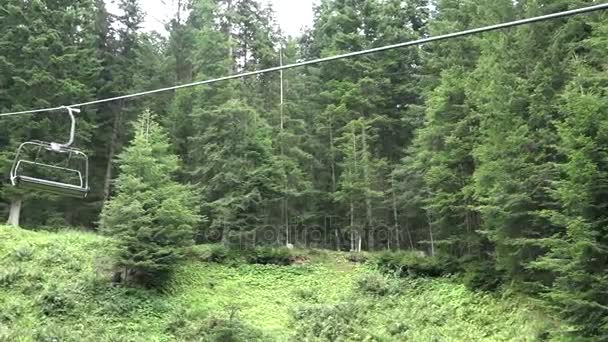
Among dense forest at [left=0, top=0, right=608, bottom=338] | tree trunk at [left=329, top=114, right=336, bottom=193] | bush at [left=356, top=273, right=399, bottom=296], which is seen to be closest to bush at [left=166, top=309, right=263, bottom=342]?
dense forest at [left=0, top=0, right=608, bottom=338]

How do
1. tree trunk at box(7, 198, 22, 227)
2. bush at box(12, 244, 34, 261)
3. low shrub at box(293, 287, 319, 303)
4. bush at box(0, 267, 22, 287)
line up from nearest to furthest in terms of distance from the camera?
bush at box(0, 267, 22, 287), bush at box(12, 244, 34, 261), low shrub at box(293, 287, 319, 303), tree trunk at box(7, 198, 22, 227)

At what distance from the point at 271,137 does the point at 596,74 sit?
12313 mm

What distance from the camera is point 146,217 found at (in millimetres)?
14570

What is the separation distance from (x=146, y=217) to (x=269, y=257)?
514 cm

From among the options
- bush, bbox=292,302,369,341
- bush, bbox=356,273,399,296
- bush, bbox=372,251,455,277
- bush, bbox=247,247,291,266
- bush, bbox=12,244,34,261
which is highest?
bush, bbox=12,244,34,261

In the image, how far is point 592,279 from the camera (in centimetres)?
970

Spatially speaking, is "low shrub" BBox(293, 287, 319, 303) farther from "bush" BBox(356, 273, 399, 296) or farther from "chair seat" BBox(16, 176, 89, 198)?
"chair seat" BBox(16, 176, 89, 198)

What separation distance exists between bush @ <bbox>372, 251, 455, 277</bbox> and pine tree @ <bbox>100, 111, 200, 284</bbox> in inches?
238

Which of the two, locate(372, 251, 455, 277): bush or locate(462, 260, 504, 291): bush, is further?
locate(372, 251, 455, 277): bush

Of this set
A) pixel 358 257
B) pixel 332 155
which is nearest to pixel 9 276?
pixel 358 257

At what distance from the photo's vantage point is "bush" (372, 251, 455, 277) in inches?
634

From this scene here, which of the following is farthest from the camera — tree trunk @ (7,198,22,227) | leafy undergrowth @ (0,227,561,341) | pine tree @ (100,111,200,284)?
tree trunk @ (7,198,22,227)

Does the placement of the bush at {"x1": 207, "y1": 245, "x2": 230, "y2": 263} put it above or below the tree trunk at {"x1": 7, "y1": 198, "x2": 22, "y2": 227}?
below

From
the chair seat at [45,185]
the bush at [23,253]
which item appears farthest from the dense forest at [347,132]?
the chair seat at [45,185]
